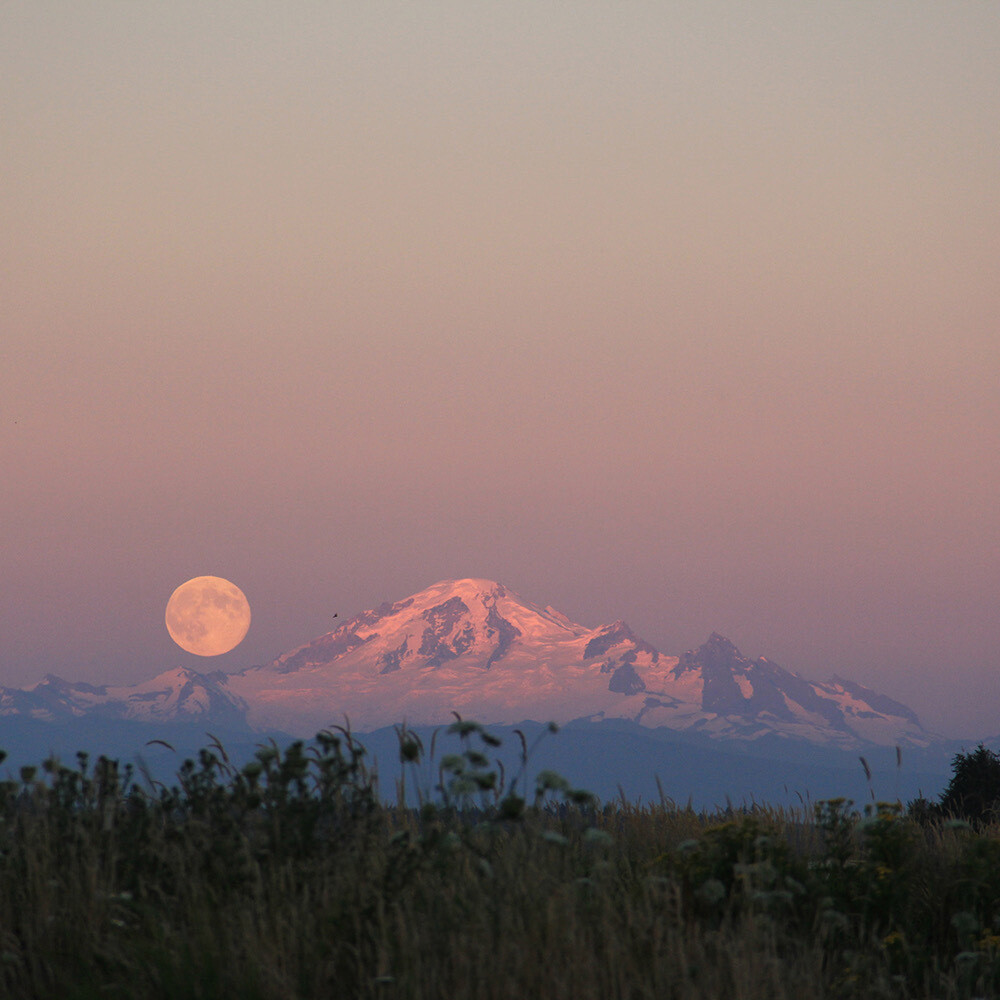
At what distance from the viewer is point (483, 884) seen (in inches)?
251

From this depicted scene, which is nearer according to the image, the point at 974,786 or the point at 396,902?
the point at 396,902

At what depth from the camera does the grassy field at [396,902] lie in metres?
5.47

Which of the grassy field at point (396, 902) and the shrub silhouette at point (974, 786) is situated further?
the shrub silhouette at point (974, 786)

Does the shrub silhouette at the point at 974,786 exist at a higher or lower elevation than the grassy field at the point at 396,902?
lower

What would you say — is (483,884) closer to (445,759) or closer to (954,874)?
(445,759)

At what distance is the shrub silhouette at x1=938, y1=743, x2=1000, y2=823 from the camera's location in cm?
1545

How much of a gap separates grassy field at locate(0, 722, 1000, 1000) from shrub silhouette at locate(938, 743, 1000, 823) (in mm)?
7229

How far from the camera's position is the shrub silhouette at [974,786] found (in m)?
15.4

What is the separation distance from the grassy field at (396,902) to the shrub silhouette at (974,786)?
7229mm

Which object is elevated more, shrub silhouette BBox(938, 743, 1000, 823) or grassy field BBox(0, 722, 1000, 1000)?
grassy field BBox(0, 722, 1000, 1000)

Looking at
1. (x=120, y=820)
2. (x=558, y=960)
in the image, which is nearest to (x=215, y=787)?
(x=120, y=820)

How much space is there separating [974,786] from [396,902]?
12.4 m

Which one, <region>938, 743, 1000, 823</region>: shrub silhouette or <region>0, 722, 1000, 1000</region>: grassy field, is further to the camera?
<region>938, 743, 1000, 823</region>: shrub silhouette

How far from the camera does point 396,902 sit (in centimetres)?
585
